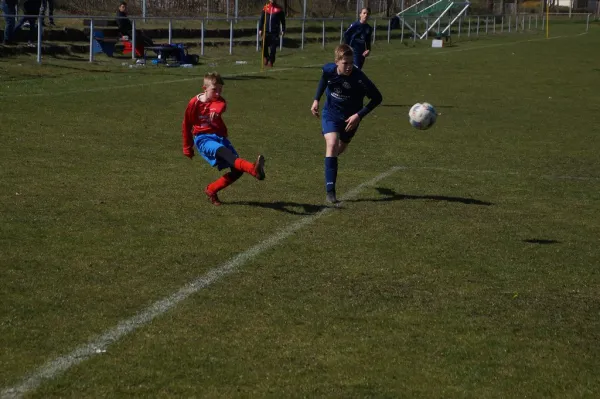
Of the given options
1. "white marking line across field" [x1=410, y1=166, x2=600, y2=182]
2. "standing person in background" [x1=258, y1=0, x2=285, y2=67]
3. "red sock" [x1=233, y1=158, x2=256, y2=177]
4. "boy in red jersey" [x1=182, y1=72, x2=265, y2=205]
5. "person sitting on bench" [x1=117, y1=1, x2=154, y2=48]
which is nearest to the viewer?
"red sock" [x1=233, y1=158, x2=256, y2=177]

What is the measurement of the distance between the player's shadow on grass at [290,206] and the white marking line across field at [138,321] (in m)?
0.48

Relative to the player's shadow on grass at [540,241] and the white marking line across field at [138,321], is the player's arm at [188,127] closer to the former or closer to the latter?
the white marking line across field at [138,321]

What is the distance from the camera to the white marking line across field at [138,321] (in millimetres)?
4816

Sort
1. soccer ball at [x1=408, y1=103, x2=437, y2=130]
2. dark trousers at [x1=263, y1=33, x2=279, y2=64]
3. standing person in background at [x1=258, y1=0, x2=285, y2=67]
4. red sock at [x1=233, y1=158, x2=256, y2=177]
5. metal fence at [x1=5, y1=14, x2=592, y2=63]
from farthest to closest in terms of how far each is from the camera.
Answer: metal fence at [x1=5, y1=14, x2=592, y2=63] < standing person in background at [x1=258, y1=0, x2=285, y2=67] < dark trousers at [x1=263, y1=33, x2=279, y2=64] < soccer ball at [x1=408, y1=103, x2=437, y2=130] < red sock at [x1=233, y1=158, x2=256, y2=177]

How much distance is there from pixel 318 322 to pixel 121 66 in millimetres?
20680

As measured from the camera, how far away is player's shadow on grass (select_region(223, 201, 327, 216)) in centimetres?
924

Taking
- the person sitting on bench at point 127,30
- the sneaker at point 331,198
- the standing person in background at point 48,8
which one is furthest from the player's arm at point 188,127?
the standing person in background at point 48,8

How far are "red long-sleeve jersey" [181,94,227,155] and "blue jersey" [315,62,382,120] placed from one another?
109cm

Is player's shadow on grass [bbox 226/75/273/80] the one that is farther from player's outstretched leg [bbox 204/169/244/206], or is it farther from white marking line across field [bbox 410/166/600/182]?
player's outstretched leg [bbox 204/169/244/206]

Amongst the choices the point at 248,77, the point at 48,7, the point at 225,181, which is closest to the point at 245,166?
the point at 225,181

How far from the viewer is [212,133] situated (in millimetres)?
9617

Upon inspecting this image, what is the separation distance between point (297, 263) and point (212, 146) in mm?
2460

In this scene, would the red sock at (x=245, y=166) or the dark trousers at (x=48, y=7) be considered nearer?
the red sock at (x=245, y=166)

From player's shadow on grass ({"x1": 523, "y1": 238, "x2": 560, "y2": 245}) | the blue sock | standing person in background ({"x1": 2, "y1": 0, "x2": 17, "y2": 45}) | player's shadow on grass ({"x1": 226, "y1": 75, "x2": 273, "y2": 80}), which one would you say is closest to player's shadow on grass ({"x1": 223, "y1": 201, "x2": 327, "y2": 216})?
the blue sock
